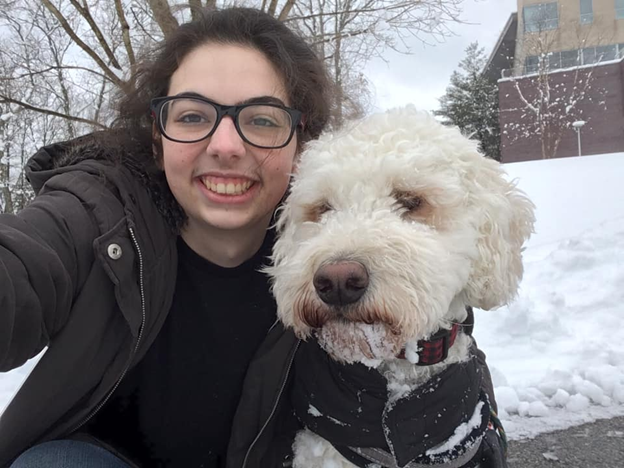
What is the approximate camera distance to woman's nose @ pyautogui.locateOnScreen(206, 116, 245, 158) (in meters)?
2.01

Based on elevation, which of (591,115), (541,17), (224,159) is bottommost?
(224,159)

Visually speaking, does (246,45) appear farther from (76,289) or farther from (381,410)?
(381,410)

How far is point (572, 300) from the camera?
210 inches

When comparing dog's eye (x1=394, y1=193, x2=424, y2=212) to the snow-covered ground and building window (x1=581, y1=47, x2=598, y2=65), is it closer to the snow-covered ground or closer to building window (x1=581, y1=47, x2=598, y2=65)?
the snow-covered ground

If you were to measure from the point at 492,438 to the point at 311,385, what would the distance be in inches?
30.1

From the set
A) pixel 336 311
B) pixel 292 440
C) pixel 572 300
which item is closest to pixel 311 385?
pixel 292 440

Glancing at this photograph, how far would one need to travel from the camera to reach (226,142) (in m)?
2.02

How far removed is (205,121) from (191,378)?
108 cm

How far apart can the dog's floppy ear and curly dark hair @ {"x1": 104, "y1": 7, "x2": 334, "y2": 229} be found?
87 centimetres

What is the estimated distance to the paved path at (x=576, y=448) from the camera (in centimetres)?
289

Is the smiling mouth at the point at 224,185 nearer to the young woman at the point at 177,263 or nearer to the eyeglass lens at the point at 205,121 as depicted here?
the young woman at the point at 177,263

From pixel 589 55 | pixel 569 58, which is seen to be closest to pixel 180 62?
pixel 569 58

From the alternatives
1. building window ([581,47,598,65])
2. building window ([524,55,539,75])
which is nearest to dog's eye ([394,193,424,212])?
building window ([524,55,539,75])

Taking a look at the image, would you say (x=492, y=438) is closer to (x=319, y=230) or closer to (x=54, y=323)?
(x=319, y=230)
